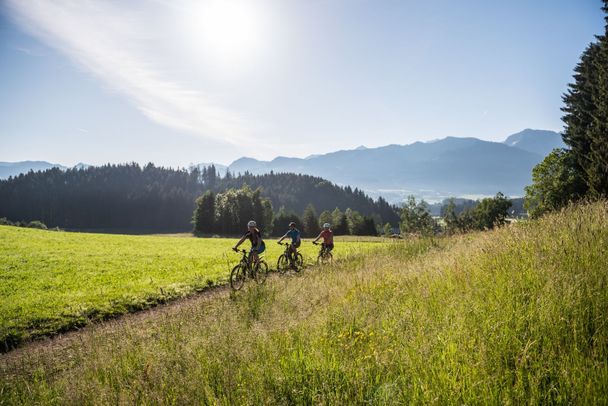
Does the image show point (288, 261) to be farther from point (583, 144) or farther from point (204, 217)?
point (204, 217)

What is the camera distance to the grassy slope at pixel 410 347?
3459 mm

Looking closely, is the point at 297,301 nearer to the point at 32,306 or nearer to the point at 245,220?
the point at 32,306

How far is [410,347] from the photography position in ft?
14.1

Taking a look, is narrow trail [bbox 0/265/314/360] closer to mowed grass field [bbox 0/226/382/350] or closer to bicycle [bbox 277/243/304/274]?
mowed grass field [bbox 0/226/382/350]

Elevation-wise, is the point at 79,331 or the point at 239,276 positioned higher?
the point at 239,276

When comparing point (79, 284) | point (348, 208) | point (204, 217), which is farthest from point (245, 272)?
point (348, 208)

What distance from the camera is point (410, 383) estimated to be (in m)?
3.76

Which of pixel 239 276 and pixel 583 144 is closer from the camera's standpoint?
pixel 239 276

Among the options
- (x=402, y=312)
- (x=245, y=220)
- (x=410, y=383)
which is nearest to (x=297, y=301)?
(x=402, y=312)

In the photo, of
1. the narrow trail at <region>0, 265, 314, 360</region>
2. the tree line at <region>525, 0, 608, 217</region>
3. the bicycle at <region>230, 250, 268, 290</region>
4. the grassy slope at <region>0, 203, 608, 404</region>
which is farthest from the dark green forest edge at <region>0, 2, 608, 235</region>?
the narrow trail at <region>0, 265, 314, 360</region>

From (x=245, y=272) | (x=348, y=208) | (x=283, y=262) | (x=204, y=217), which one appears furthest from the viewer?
(x=348, y=208)

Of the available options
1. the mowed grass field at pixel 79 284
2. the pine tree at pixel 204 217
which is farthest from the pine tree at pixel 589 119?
the pine tree at pixel 204 217

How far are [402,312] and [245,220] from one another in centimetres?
8402

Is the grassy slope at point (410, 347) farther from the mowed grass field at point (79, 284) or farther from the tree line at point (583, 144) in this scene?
the tree line at point (583, 144)
